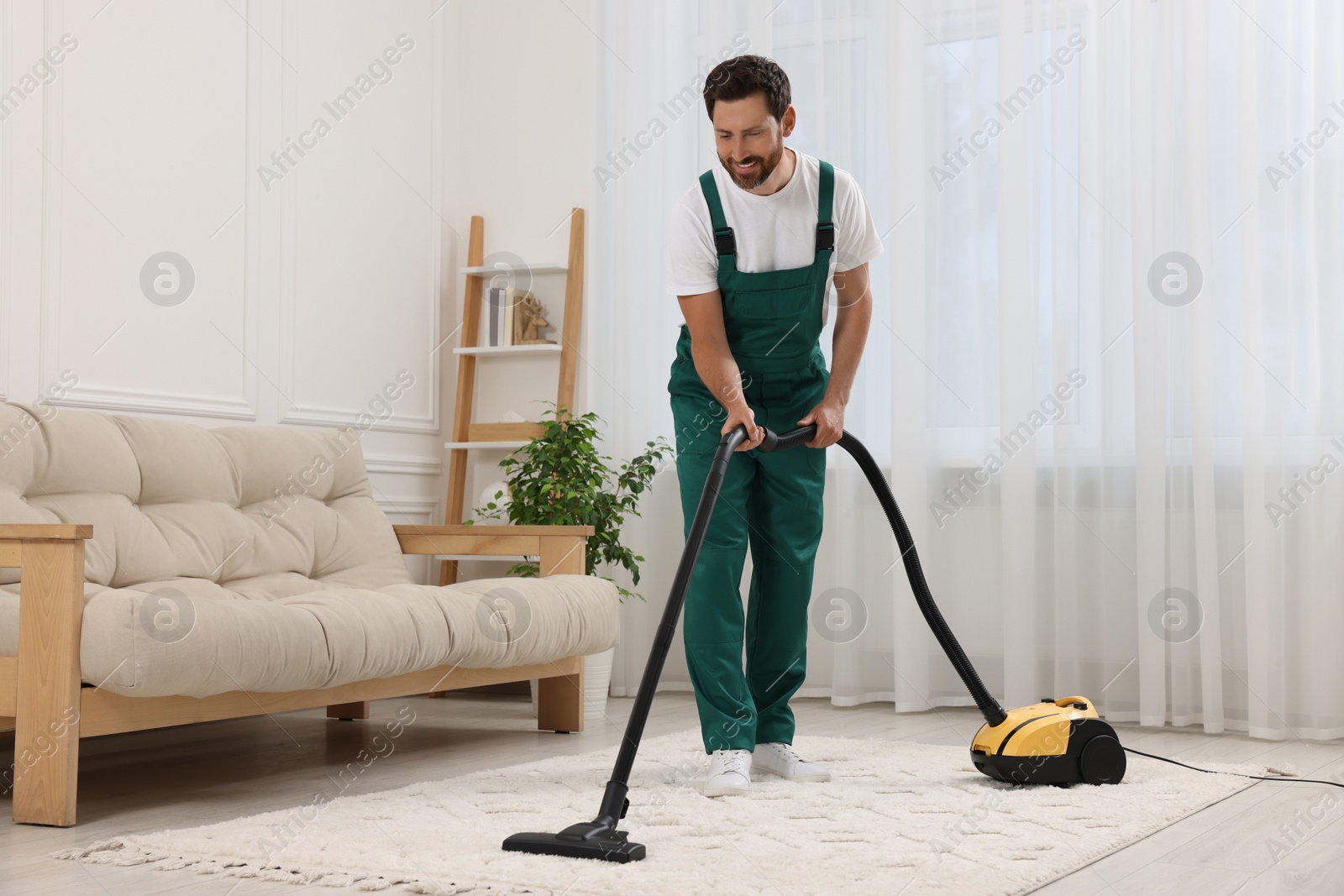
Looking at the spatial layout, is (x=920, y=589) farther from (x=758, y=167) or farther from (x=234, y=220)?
(x=234, y=220)

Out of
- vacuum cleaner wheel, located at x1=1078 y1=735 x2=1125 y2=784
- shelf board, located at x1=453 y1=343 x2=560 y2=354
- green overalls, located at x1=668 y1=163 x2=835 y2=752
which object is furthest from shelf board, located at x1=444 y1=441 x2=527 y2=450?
vacuum cleaner wheel, located at x1=1078 y1=735 x2=1125 y2=784

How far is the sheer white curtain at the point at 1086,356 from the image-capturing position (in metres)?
3.41

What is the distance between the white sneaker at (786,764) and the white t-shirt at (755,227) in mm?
907

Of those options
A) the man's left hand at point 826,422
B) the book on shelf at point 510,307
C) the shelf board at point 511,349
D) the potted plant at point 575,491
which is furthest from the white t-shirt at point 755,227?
the book on shelf at point 510,307

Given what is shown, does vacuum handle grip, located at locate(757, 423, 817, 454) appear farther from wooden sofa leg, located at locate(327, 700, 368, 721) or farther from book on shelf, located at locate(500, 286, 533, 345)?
book on shelf, located at locate(500, 286, 533, 345)

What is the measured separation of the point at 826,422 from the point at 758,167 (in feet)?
1.57

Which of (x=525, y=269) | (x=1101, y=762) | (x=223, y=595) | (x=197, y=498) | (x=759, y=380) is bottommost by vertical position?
(x=1101, y=762)

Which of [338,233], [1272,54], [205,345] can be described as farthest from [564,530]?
[1272,54]

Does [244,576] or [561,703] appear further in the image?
[561,703]

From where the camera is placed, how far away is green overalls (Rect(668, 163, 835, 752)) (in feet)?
8.11

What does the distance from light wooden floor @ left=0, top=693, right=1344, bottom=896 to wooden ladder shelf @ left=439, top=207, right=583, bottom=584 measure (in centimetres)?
73

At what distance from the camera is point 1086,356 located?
372cm

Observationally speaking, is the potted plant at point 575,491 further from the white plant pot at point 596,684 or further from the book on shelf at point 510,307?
the book on shelf at point 510,307

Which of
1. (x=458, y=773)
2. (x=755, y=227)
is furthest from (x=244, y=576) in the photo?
(x=755, y=227)
